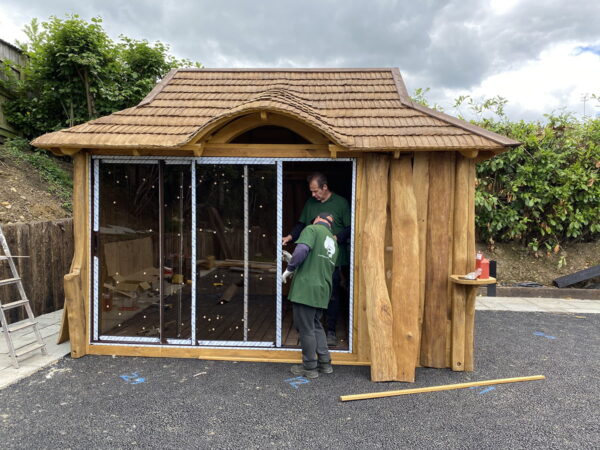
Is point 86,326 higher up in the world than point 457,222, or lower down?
lower down

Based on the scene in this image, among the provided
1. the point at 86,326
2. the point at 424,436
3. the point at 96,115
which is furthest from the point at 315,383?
the point at 96,115

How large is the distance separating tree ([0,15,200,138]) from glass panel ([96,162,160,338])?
16.9 feet

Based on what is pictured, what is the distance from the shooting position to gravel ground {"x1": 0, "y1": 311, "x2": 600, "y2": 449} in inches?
113

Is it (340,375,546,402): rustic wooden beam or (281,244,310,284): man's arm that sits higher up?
(281,244,310,284): man's arm

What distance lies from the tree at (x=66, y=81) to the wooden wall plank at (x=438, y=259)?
7.55 m

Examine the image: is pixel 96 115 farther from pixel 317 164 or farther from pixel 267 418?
pixel 267 418

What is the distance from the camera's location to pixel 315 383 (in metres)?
3.80

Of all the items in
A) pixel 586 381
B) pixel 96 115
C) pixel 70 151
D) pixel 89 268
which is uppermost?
pixel 96 115

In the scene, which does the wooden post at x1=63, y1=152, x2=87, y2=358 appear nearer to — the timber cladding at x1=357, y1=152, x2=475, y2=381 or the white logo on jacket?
the white logo on jacket

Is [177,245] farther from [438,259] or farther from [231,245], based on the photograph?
[438,259]

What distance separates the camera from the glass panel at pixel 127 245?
14.7 ft

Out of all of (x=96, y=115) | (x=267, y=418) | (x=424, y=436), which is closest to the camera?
(x=424, y=436)

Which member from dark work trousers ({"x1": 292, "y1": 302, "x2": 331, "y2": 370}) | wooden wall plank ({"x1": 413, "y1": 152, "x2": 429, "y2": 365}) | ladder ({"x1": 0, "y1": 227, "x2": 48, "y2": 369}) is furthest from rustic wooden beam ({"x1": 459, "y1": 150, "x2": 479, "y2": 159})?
ladder ({"x1": 0, "y1": 227, "x2": 48, "y2": 369})

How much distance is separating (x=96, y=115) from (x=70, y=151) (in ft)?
17.1
